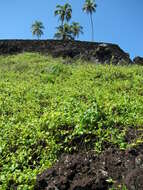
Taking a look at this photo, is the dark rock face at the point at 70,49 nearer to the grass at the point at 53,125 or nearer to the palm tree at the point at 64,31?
the grass at the point at 53,125

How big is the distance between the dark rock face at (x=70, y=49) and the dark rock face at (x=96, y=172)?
14108 mm

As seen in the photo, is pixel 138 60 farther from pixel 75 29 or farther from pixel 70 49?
pixel 75 29

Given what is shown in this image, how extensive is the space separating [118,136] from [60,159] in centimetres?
108

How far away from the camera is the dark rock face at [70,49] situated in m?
19.5

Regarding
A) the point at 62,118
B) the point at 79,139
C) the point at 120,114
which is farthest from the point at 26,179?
the point at 120,114

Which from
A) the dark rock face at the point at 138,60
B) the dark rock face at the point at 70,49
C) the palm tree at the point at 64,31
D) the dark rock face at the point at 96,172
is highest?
the palm tree at the point at 64,31

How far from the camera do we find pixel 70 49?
2022 centimetres

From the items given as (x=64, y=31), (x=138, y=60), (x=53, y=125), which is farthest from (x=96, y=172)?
(x=64, y=31)

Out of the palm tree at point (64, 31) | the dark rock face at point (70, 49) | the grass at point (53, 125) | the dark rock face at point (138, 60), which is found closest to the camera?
the grass at point (53, 125)

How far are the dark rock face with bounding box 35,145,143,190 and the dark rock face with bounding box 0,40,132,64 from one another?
14108 mm

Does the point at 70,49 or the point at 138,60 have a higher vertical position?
the point at 70,49

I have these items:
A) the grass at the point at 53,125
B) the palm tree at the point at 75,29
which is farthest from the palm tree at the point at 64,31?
the grass at the point at 53,125

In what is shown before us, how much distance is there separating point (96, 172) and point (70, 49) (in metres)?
16.1

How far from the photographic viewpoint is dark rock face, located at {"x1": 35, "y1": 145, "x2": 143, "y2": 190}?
14.3ft
